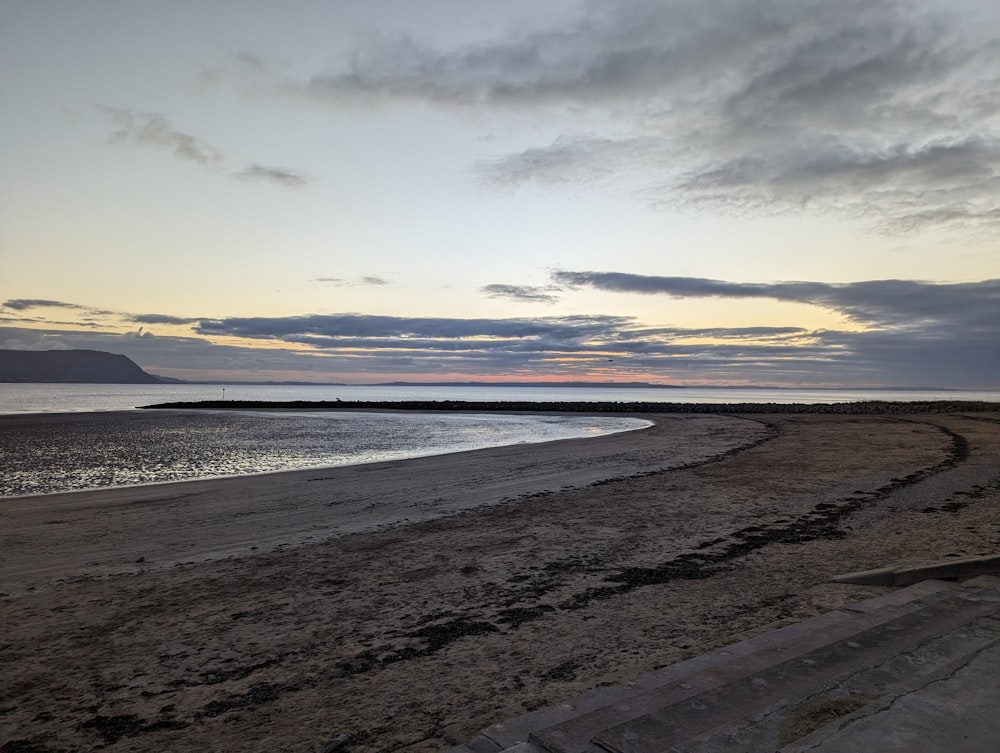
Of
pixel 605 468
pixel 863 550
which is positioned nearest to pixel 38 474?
pixel 605 468

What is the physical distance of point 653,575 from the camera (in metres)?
6.58

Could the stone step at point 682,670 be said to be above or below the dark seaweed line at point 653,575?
above

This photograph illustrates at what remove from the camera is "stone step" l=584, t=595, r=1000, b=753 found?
290 cm

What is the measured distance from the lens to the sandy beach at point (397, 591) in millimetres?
3906

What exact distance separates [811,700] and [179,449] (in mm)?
25003

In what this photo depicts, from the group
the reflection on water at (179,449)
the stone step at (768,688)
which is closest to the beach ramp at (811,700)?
the stone step at (768,688)

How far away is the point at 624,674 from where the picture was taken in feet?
13.5

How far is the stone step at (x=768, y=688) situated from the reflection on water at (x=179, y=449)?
52.0ft

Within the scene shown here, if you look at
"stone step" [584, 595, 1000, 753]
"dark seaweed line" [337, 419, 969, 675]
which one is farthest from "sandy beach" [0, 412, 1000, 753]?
"stone step" [584, 595, 1000, 753]

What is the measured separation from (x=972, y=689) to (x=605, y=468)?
13327 mm

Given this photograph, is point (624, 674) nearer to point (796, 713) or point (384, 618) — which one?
point (796, 713)

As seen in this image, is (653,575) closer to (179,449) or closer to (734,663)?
(734,663)

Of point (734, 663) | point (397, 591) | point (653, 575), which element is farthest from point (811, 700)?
point (397, 591)

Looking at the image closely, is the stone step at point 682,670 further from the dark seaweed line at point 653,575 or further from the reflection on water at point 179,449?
the reflection on water at point 179,449
